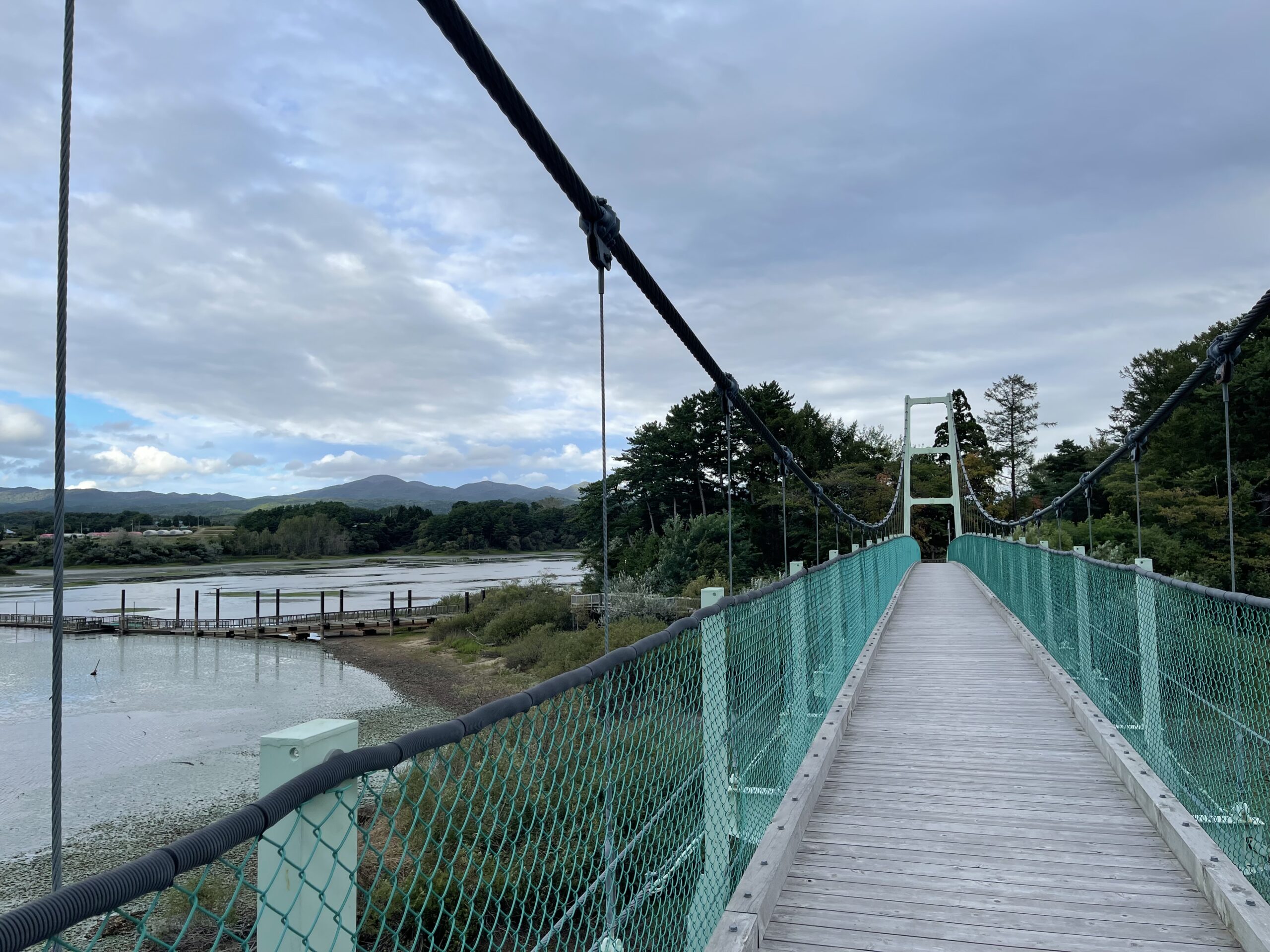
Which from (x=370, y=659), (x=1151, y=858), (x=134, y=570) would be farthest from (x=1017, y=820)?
(x=134, y=570)

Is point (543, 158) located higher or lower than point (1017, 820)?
higher

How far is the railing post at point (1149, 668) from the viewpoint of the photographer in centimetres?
346

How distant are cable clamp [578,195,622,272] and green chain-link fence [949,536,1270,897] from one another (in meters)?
2.12

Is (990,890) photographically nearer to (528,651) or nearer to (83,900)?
(83,900)

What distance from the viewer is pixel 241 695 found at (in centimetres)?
1961

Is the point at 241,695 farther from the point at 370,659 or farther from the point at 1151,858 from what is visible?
the point at 1151,858

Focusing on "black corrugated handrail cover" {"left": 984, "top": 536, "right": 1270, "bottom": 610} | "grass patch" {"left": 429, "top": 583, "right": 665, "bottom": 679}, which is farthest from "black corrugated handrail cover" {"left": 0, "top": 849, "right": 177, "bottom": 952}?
"grass patch" {"left": 429, "top": 583, "right": 665, "bottom": 679}

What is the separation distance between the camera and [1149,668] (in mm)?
3621

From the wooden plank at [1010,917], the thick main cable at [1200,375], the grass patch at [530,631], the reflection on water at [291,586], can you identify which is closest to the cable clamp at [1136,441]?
the thick main cable at [1200,375]

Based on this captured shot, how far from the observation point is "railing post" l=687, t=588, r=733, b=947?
2.28 m

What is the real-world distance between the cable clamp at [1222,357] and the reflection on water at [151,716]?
12.3m

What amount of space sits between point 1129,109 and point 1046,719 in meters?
9.92

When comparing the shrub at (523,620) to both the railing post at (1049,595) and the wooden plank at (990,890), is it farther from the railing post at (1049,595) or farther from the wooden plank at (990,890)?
the wooden plank at (990,890)

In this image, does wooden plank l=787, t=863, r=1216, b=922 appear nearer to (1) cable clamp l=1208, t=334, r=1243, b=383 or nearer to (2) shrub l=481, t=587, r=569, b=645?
(1) cable clamp l=1208, t=334, r=1243, b=383
